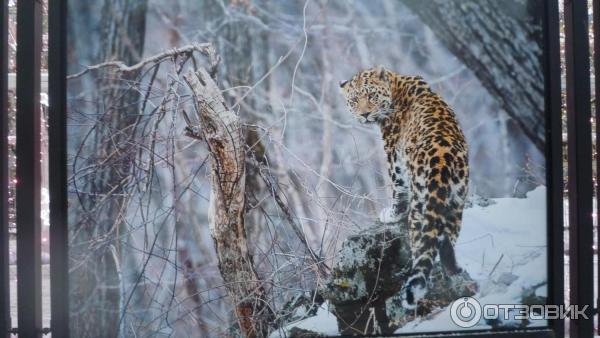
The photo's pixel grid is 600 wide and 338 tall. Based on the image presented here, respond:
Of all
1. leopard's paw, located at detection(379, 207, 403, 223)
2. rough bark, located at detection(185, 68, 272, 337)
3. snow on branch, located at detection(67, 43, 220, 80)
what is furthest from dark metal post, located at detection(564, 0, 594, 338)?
snow on branch, located at detection(67, 43, 220, 80)

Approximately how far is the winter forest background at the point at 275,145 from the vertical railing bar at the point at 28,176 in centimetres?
18

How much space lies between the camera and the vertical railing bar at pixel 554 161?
118 inches

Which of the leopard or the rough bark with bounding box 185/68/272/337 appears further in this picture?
the leopard

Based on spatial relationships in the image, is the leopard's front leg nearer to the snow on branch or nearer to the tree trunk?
the snow on branch

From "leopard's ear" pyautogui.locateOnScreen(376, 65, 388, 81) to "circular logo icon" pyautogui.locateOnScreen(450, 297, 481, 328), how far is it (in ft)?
3.83

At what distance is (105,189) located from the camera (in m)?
2.70

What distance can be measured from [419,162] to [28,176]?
6.07ft

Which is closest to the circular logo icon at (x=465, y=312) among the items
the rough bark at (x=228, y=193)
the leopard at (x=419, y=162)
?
the leopard at (x=419, y=162)

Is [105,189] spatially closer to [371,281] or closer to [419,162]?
[371,281]

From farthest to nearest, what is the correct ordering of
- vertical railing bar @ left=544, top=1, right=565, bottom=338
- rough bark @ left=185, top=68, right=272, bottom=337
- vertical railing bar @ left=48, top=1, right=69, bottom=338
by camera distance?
vertical railing bar @ left=544, top=1, right=565, bottom=338 < rough bark @ left=185, top=68, right=272, bottom=337 < vertical railing bar @ left=48, top=1, right=69, bottom=338

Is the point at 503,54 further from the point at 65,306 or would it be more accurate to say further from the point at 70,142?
the point at 65,306

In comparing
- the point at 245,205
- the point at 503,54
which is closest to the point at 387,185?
the point at 245,205

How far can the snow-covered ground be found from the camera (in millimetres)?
2941

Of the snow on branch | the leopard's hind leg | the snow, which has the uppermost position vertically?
the snow on branch
